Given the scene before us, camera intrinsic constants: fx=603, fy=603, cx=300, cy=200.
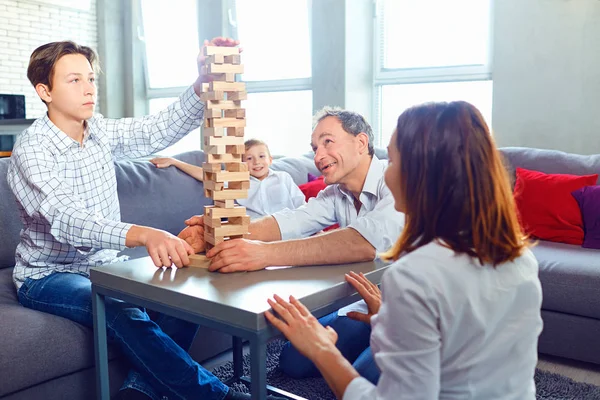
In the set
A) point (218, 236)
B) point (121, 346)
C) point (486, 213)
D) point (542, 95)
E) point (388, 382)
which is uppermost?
point (542, 95)

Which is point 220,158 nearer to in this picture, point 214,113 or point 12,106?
point 214,113

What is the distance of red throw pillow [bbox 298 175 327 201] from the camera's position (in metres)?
3.28

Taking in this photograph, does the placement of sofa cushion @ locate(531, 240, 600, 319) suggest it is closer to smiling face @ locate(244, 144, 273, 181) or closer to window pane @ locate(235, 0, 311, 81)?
smiling face @ locate(244, 144, 273, 181)

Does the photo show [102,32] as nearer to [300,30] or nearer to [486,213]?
[300,30]

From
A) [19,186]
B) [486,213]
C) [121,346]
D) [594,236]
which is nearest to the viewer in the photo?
[486,213]

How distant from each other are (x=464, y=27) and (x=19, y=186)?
354 centimetres

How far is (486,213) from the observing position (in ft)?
3.06

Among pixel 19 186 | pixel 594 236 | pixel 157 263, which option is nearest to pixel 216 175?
pixel 157 263

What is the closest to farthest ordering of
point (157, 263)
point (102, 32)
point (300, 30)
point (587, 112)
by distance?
point (157, 263), point (587, 112), point (300, 30), point (102, 32)

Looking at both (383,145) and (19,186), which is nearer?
(19,186)

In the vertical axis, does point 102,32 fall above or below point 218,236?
above

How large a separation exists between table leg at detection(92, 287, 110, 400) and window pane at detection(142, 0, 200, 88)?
514cm

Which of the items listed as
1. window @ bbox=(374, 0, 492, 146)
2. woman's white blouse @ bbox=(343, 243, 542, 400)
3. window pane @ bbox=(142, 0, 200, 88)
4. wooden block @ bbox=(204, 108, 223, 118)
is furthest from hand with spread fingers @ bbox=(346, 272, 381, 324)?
window pane @ bbox=(142, 0, 200, 88)

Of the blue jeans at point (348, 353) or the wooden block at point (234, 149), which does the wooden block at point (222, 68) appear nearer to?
the wooden block at point (234, 149)
